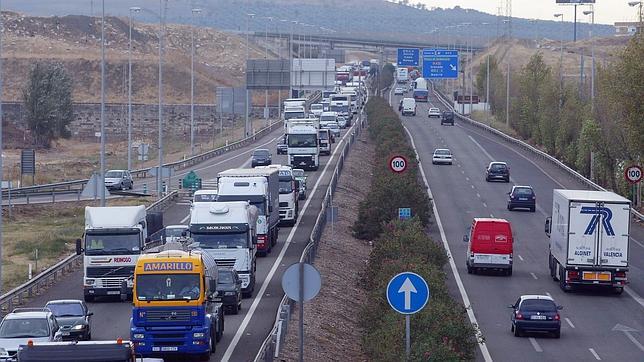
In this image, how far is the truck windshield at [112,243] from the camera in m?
33.5

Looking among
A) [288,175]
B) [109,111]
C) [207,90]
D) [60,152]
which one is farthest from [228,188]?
[207,90]

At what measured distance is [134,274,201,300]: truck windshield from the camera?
2478 centimetres

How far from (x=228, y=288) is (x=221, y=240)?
323 cm

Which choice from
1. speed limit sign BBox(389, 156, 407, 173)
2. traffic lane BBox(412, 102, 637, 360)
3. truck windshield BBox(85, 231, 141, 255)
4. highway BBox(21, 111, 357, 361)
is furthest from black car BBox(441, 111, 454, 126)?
truck windshield BBox(85, 231, 141, 255)

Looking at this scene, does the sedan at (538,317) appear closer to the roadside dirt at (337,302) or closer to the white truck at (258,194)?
the roadside dirt at (337,302)

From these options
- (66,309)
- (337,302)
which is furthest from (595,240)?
(66,309)

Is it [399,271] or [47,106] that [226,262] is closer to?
[399,271]

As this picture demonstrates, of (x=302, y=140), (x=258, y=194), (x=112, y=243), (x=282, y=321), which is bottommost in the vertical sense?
(x=282, y=321)

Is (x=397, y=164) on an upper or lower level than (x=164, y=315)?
upper

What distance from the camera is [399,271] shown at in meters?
28.9

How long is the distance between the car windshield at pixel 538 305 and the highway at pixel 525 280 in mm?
836

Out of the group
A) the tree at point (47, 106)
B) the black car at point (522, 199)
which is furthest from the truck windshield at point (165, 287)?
the tree at point (47, 106)

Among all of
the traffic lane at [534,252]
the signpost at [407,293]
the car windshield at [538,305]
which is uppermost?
the signpost at [407,293]

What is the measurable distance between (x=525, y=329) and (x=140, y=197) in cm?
3673
